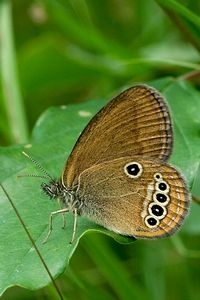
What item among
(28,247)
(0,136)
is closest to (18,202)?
(28,247)

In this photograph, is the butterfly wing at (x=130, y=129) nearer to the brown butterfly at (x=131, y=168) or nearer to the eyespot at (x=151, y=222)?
the brown butterfly at (x=131, y=168)

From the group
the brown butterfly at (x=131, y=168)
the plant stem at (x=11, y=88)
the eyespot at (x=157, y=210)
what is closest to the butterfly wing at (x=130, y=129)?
the brown butterfly at (x=131, y=168)

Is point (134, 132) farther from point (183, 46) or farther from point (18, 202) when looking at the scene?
point (183, 46)

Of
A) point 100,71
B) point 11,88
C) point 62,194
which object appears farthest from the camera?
point 100,71

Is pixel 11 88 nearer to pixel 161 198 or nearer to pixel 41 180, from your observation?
pixel 41 180

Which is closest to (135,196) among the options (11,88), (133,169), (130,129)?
(133,169)

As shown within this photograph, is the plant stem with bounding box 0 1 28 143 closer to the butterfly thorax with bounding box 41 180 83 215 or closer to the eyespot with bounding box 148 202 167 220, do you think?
the butterfly thorax with bounding box 41 180 83 215
